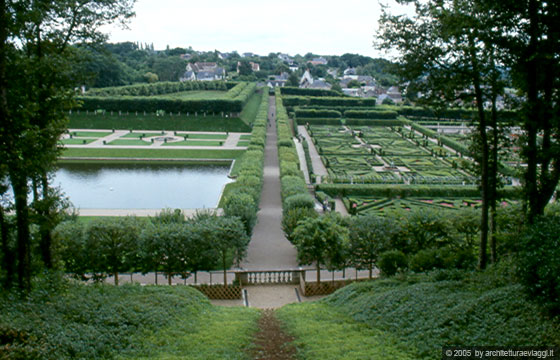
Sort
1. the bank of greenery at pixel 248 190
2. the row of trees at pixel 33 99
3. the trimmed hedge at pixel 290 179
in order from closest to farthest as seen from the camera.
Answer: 1. the row of trees at pixel 33 99
2. the bank of greenery at pixel 248 190
3. the trimmed hedge at pixel 290 179

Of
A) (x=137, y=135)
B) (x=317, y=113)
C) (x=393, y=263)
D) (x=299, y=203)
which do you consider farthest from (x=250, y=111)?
(x=393, y=263)

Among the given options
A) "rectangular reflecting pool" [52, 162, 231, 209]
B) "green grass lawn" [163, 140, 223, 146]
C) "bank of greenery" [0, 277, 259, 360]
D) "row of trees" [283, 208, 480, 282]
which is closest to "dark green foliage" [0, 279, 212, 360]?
"bank of greenery" [0, 277, 259, 360]

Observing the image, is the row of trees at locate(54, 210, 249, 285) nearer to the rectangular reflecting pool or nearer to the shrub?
the shrub

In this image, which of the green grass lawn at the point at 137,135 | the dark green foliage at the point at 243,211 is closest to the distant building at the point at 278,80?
the green grass lawn at the point at 137,135

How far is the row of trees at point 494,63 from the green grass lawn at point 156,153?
1246 inches

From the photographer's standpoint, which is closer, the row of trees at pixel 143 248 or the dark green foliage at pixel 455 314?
the dark green foliage at pixel 455 314

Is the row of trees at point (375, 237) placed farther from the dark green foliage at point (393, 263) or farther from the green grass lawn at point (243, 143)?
the green grass lawn at point (243, 143)

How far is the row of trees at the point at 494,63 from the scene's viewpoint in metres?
11.7

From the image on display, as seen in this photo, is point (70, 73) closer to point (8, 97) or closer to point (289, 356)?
point (8, 97)

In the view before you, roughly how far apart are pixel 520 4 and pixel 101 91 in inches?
2744

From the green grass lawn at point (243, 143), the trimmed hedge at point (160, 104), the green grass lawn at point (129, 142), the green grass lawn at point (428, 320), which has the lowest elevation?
the green grass lawn at point (428, 320)

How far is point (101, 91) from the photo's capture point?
70875 millimetres

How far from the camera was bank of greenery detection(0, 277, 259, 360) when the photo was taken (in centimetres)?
783

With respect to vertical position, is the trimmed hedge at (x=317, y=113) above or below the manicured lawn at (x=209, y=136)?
above
